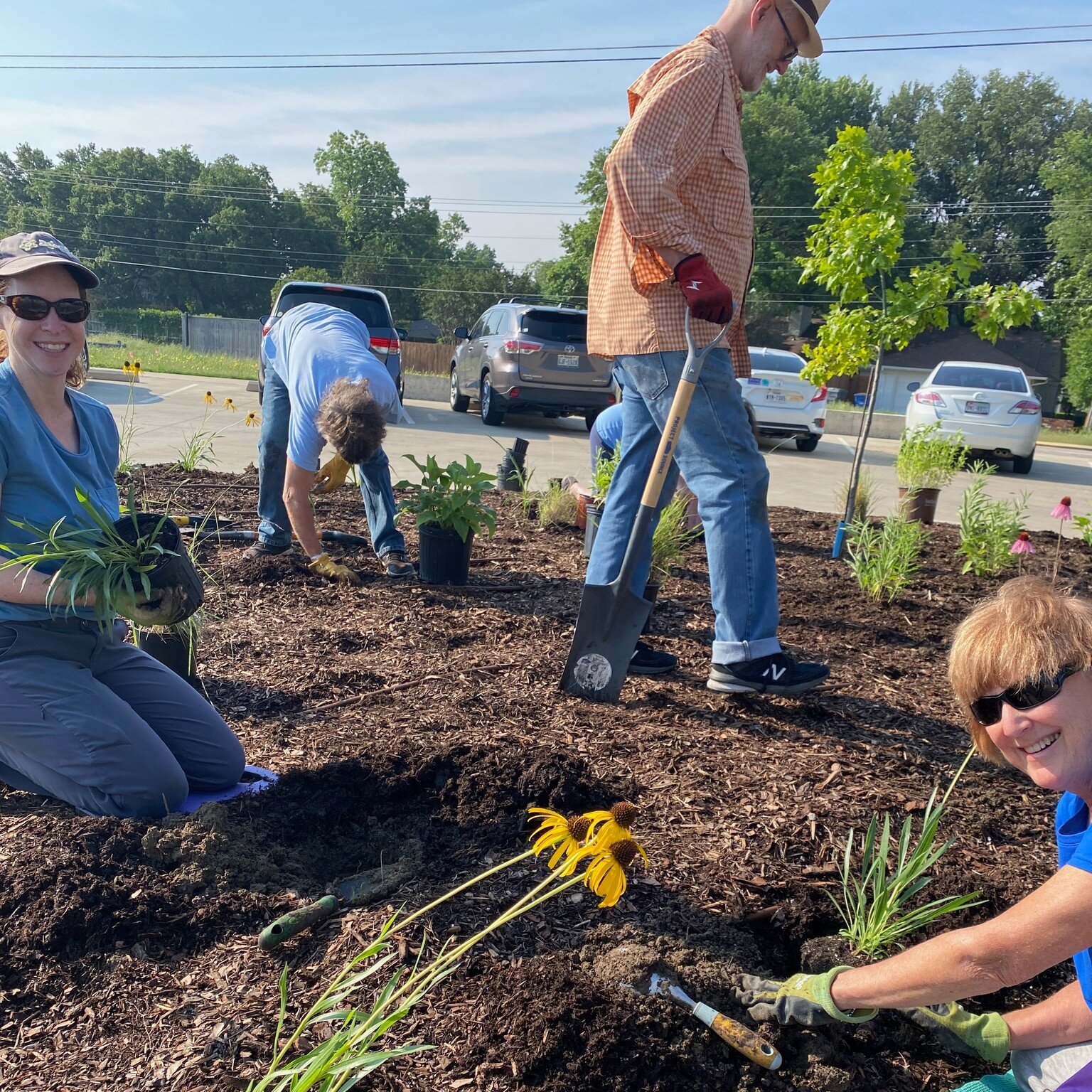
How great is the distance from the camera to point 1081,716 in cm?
148

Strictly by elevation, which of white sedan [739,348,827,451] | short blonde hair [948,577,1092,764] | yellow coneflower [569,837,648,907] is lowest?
yellow coneflower [569,837,648,907]

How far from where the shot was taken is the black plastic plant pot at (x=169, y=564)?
2471 mm

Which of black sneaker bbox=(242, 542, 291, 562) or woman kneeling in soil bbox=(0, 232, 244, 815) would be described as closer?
Result: woman kneeling in soil bbox=(0, 232, 244, 815)

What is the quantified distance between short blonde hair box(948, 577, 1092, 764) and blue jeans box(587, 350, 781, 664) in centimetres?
153

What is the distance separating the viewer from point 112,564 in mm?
2396

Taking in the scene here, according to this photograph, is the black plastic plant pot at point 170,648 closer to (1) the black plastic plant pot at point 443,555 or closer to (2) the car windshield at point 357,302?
(1) the black plastic plant pot at point 443,555

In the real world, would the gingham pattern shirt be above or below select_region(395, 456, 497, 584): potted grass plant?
above

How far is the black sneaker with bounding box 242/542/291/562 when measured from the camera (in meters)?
5.00

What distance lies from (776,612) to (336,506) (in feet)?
13.8

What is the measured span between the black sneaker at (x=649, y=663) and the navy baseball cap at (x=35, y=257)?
233 centimetres

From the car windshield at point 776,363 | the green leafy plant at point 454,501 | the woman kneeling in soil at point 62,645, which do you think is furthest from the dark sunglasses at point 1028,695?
the car windshield at point 776,363

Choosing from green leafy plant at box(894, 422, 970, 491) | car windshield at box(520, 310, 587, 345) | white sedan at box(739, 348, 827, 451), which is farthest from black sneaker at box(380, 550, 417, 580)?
white sedan at box(739, 348, 827, 451)

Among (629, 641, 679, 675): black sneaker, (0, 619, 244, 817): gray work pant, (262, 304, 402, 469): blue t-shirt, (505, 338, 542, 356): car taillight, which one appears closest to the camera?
(0, 619, 244, 817): gray work pant

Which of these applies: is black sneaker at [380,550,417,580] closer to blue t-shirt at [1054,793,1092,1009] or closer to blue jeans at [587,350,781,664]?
blue jeans at [587,350,781,664]
